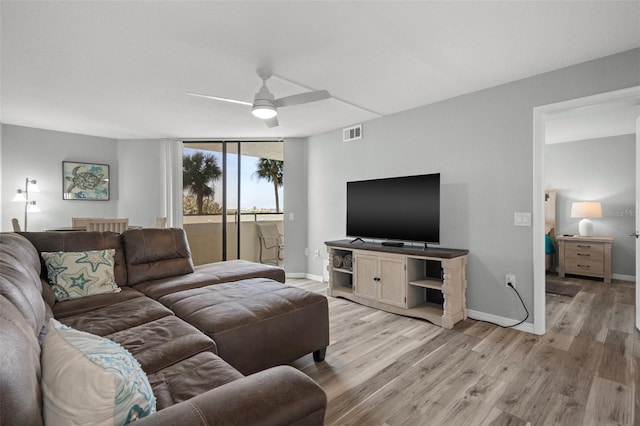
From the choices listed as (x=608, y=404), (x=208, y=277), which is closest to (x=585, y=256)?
(x=608, y=404)

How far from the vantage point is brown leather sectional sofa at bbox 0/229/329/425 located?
870 millimetres

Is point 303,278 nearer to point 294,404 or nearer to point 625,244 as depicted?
point 294,404

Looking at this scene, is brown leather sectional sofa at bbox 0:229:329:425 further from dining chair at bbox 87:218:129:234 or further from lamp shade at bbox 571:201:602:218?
lamp shade at bbox 571:201:602:218

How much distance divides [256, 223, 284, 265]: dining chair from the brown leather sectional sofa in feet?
10.5

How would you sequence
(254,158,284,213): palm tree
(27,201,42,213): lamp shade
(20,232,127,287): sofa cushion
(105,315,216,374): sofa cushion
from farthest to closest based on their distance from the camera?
(254,158,284,213): palm tree < (27,201,42,213): lamp shade < (20,232,127,287): sofa cushion < (105,315,216,374): sofa cushion

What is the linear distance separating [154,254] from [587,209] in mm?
6310

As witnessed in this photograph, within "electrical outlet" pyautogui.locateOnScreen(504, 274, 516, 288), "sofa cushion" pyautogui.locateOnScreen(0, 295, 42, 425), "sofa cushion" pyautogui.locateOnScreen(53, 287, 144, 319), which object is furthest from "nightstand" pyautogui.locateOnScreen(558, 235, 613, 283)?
"sofa cushion" pyautogui.locateOnScreen(0, 295, 42, 425)

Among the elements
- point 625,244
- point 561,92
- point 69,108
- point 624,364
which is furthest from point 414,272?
point 69,108

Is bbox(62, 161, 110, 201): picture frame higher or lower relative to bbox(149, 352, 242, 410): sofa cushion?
higher

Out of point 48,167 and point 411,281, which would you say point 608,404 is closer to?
point 411,281

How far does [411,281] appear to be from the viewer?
138 inches

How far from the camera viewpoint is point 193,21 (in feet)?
6.96

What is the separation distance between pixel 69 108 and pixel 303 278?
4027mm

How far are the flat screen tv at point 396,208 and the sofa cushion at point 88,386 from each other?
3.11 meters
